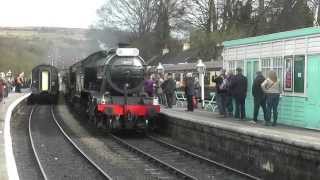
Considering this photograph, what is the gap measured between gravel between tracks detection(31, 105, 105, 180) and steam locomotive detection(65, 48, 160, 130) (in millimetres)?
1621

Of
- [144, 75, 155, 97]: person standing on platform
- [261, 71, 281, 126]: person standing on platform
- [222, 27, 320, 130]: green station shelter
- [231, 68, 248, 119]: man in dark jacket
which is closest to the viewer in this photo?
[222, 27, 320, 130]: green station shelter

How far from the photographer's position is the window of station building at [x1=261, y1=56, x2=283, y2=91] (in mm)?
16938

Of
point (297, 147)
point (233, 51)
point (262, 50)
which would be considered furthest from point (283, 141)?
point (233, 51)

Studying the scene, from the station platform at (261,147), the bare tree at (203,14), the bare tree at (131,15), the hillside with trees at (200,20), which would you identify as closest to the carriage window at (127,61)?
the station platform at (261,147)

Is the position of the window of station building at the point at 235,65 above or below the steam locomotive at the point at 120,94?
above

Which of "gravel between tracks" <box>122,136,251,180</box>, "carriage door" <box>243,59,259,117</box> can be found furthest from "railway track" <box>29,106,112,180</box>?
"carriage door" <box>243,59,259,117</box>

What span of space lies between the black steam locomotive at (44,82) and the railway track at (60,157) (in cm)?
2152

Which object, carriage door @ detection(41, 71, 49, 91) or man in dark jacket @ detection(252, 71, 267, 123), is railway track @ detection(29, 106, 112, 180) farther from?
carriage door @ detection(41, 71, 49, 91)

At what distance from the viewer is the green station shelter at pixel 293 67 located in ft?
49.2

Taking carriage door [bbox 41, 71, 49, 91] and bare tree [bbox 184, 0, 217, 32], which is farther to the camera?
bare tree [bbox 184, 0, 217, 32]

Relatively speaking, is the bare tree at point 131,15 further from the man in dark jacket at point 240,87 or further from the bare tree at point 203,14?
the man in dark jacket at point 240,87

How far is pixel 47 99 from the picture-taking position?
47250 mm

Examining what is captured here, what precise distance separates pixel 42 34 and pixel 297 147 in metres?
89.9

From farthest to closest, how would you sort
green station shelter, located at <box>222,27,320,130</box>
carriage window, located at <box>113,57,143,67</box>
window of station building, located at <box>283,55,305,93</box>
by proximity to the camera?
carriage window, located at <box>113,57,143,67</box> < window of station building, located at <box>283,55,305,93</box> < green station shelter, located at <box>222,27,320,130</box>
